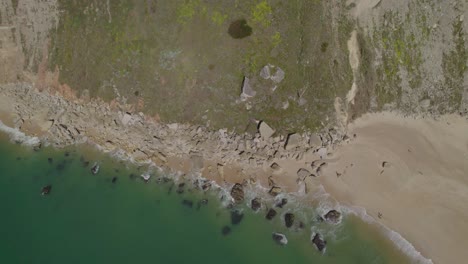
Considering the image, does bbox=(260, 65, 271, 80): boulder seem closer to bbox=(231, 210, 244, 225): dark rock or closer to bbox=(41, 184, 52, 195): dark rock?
bbox=(231, 210, 244, 225): dark rock

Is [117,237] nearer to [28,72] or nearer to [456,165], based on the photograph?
[28,72]

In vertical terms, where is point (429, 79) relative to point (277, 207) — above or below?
above

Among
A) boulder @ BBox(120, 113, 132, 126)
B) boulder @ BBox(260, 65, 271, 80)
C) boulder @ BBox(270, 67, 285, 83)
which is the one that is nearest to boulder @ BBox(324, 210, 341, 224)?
boulder @ BBox(270, 67, 285, 83)

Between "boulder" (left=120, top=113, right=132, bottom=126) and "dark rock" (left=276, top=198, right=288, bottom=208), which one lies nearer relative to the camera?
"dark rock" (left=276, top=198, right=288, bottom=208)

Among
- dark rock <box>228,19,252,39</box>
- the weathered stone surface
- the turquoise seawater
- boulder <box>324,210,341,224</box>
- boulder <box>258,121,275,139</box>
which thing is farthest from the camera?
boulder <box>258,121,275,139</box>

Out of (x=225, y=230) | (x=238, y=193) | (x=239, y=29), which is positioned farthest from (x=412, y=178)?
(x=239, y=29)

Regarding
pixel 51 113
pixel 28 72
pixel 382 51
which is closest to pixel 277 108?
pixel 382 51

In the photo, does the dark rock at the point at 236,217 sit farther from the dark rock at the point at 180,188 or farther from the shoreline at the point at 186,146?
the dark rock at the point at 180,188

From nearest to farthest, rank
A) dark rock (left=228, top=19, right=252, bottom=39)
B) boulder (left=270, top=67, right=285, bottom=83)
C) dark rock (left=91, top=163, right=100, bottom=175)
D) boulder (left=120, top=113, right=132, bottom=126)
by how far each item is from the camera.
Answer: dark rock (left=228, top=19, right=252, bottom=39) → boulder (left=270, top=67, right=285, bottom=83) → boulder (left=120, top=113, right=132, bottom=126) → dark rock (left=91, top=163, right=100, bottom=175)
